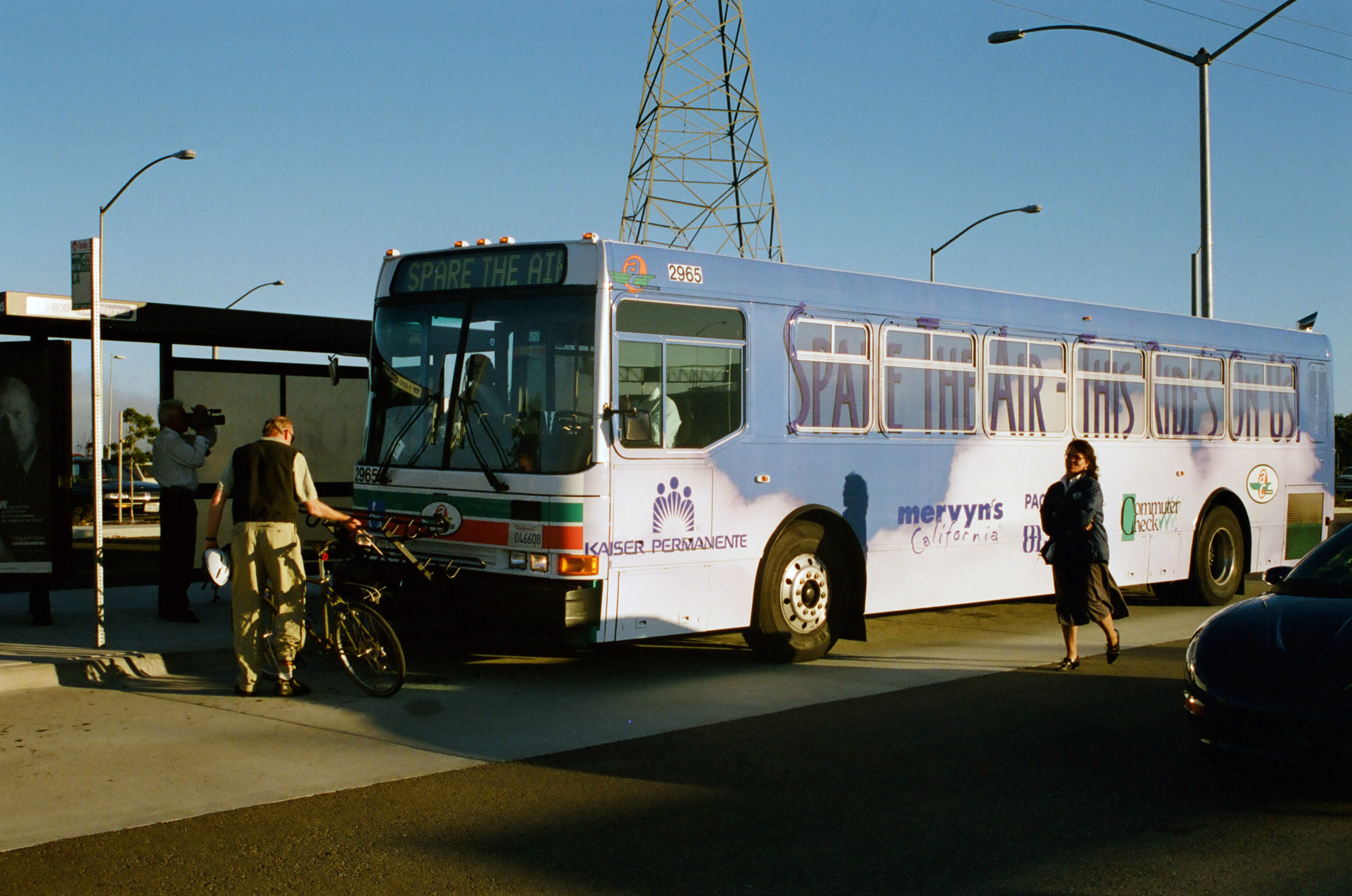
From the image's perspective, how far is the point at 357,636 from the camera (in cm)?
874

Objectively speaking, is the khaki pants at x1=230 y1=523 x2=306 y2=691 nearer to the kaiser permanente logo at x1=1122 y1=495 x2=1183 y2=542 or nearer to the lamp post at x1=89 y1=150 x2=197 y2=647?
the lamp post at x1=89 y1=150 x2=197 y2=647

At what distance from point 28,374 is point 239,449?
353 cm

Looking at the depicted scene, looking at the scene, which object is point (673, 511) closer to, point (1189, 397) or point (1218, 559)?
point (1189, 397)

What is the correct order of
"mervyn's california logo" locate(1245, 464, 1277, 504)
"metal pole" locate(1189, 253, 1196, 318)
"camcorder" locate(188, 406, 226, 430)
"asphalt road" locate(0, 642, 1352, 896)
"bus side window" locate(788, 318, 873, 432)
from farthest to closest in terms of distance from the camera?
1. "metal pole" locate(1189, 253, 1196, 318)
2. "mervyn's california logo" locate(1245, 464, 1277, 504)
3. "camcorder" locate(188, 406, 226, 430)
4. "bus side window" locate(788, 318, 873, 432)
5. "asphalt road" locate(0, 642, 1352, 896)

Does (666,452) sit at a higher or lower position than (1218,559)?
higher

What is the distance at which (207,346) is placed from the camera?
43.4 feet

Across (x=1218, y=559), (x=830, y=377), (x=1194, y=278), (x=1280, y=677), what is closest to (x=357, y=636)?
(x=830, y=377)

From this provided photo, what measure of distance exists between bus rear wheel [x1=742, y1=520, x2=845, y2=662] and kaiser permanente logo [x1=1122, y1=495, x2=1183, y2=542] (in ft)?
13.8

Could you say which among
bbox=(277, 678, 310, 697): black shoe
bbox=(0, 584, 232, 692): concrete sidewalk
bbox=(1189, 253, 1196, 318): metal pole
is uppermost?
bbox=(1189, 253, 1196, 318): metal pole

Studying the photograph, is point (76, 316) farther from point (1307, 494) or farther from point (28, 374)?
point (1307, 494)

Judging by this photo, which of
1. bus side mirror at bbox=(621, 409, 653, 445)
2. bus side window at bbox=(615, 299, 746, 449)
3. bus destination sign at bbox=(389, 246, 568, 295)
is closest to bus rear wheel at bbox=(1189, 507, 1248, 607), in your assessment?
bus side window at bbox=(615, 299, 746, 449)

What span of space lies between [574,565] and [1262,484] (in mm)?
9707

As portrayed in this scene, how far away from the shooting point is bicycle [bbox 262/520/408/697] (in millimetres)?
8594

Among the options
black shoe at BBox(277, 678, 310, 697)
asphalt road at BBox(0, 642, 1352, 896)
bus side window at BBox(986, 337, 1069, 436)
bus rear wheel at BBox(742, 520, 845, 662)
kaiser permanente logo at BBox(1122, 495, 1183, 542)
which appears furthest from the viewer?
kaiser permanente logo at BBox(1122, 495, 1183, 542)
